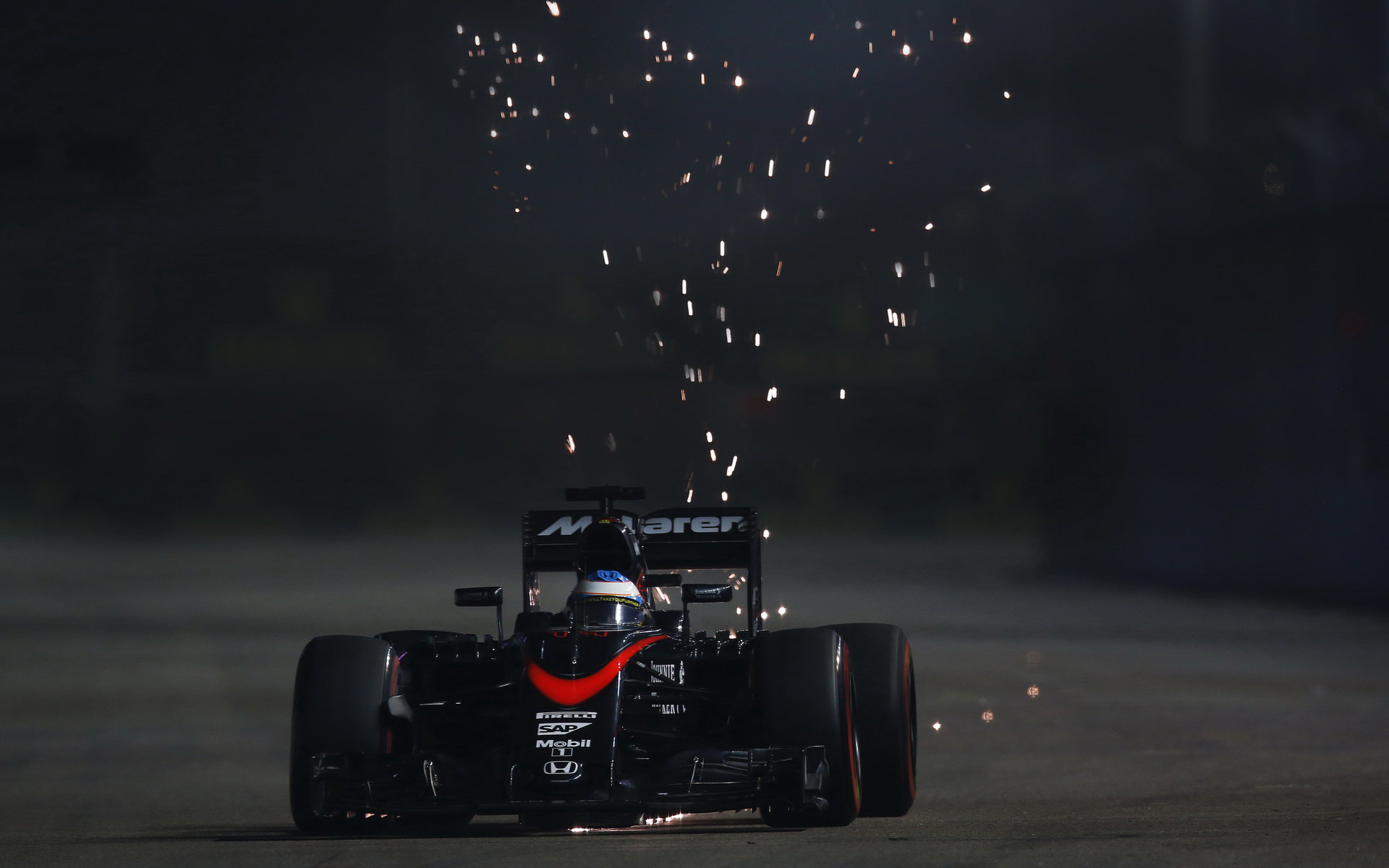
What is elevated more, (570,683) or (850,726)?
(570,683)

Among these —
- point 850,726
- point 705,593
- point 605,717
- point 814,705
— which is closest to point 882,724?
point 850,726

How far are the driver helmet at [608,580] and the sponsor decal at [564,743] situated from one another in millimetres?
1659

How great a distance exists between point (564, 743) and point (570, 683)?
466mm

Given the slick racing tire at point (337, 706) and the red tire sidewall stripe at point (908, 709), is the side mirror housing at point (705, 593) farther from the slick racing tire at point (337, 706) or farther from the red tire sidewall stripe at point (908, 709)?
the slick racing tire at point (337, 706)

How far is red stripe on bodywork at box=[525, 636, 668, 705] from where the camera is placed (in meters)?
10.2

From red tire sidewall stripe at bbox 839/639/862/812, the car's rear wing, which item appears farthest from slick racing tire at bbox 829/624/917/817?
the car's rear wing

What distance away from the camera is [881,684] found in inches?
458

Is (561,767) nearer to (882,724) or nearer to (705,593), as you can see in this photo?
(882,724)

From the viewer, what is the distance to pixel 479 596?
1238 centimetres

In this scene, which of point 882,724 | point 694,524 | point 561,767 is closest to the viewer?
point 561,767

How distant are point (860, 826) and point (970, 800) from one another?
3638 mm

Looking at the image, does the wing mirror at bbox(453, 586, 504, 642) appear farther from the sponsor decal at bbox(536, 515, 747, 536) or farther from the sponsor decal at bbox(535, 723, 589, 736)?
the sponsor decal at bbox(535, 723, 589, 736)

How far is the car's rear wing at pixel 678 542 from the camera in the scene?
1349cm

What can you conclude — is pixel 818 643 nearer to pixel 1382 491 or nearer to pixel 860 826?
pixel 860 826
